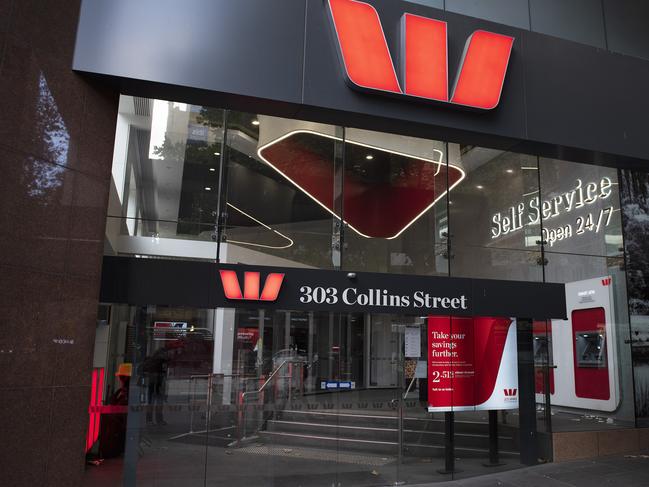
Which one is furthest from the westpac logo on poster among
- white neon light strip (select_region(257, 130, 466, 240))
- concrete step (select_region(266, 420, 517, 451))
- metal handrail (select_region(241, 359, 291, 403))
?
metal handrail (select_region(241, 359, 291, 403))

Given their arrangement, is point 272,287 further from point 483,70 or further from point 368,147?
point 368,147

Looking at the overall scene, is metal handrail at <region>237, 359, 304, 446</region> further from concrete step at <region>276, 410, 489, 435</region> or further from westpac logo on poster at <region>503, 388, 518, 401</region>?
westpac logo on poster at <region>503, 388, 518, 401</region>

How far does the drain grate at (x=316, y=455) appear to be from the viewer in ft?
25.6

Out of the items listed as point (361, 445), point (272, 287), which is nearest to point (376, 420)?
point (361, 445)

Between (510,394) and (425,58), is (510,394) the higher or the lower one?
the lower one

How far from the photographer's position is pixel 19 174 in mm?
4809

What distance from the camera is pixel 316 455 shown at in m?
7.94

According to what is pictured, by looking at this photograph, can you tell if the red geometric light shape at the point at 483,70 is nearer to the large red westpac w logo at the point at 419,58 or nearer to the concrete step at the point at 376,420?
the large red westpac w logo at the point at 419,58

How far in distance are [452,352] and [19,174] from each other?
Answer: 6.61 metres

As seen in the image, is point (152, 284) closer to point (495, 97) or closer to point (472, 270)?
point (495, 97)

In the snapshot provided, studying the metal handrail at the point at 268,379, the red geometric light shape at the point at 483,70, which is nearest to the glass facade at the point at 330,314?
the metal handrail at the point at 268,379

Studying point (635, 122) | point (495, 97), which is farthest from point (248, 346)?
point (635, 122)

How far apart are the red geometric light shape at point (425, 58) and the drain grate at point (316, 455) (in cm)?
510

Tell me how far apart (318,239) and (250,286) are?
8.90ft
